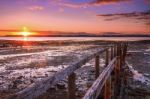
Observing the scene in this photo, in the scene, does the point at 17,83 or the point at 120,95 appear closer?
the point at 120,95


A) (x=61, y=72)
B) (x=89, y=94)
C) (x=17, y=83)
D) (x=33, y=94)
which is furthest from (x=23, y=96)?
(x=17, y=83)

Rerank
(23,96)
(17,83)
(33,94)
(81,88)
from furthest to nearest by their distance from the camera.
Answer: (17,83)
(81,88)
(33,94)
(23,96)

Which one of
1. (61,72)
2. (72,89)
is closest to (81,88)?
(72,89)

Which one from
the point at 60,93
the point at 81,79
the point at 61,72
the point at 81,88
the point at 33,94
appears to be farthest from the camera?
the point at 81,79

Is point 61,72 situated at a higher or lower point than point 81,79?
higher

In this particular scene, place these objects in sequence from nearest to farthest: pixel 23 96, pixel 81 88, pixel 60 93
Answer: pixel 23 96 → pixel 60 93 → pixel 81 88

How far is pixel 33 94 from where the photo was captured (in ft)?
6.97

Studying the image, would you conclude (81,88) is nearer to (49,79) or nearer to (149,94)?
(149,94)

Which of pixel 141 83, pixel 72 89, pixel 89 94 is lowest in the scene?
pixel 141 83

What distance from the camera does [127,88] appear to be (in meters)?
9.58

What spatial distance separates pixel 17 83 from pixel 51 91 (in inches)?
91.4

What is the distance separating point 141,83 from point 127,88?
1.52 m

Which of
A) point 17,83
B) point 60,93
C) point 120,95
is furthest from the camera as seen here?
point 17,83

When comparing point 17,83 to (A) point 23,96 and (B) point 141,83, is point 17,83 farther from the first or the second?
(A) point 23,96
